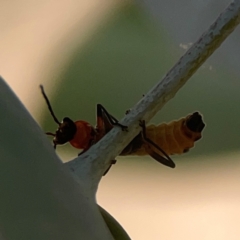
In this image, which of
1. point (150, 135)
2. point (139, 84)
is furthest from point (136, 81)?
point (150, 135)

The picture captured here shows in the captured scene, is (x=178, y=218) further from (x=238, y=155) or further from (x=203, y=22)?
(x=203, y=22)

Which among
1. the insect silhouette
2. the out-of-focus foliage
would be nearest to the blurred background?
the out-of-focus foliage

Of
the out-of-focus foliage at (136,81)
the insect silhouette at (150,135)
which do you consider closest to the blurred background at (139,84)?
the out-of-focus foliage at (136,81)

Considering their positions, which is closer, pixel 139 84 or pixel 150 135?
pixel 150 135

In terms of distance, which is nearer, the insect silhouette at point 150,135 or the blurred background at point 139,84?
the insect silhouette at point 150,135

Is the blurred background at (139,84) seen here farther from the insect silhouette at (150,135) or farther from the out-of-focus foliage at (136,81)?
the insect silhouette at (150,135)

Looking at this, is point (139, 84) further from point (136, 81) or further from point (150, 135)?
point (150, 135)

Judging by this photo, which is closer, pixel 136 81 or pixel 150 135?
pixel 150 135
